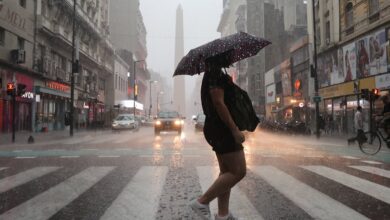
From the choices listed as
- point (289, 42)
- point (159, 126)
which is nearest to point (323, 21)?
point (159, 126)

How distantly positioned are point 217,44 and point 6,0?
83.1 feet

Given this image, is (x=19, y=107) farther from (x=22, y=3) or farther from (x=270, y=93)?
(x=270, y=93)

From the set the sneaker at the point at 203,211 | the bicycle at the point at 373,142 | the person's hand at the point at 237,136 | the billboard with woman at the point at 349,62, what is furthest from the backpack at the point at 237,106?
the billboard with woman at the point at 349,62

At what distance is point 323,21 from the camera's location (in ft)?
109

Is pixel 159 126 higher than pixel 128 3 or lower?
lower

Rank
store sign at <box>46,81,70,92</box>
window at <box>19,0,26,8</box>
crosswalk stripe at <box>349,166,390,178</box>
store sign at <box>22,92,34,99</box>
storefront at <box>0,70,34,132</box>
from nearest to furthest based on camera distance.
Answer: crosswalk stripe at <box>349,166,390,178</box>
storefront at <box>0,70,34,132</box>
window at <box>19,0,26,8</box>
store sign at <box>22,92,34,99</box>
store sign at <box>46,81,70,92</box>

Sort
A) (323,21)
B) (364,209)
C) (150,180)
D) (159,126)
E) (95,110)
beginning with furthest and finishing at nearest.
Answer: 1. (95,110)
2. (323,21)
3. (159,126)
4. (150,180)
5. (364,209)

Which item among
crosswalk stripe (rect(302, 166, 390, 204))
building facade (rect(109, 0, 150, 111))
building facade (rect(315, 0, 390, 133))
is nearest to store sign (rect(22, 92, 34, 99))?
building facade (rect(315, 0, 390, 133))

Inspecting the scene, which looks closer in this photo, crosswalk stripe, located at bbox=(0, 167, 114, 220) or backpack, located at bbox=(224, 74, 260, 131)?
backpack, located at bbox=(224, 74, 260, 131)

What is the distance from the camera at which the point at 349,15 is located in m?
28.6

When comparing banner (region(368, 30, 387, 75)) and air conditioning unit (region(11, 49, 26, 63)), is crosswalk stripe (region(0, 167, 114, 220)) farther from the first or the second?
air conditioning unit (region(11, 49, 26, 63))

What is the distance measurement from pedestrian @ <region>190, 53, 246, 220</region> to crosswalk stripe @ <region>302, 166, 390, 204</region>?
249 centimetres

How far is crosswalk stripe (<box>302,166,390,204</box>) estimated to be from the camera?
5.81 meters

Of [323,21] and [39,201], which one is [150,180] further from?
[323,21]
